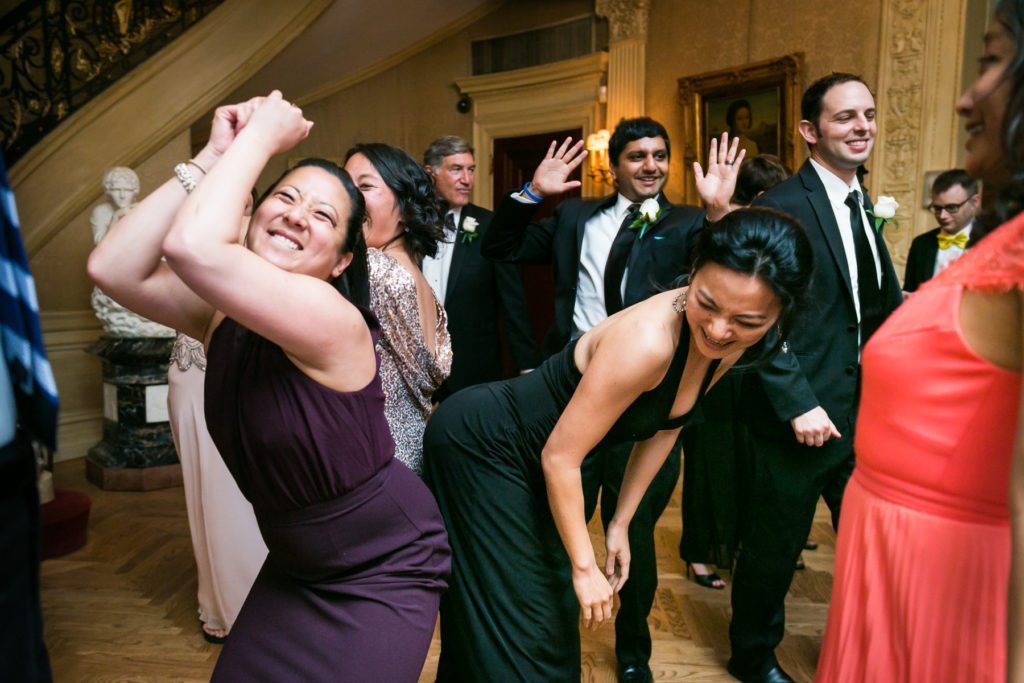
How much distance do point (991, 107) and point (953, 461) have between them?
460 mm

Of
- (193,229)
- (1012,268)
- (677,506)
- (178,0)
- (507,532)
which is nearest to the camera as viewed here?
(1012,268)

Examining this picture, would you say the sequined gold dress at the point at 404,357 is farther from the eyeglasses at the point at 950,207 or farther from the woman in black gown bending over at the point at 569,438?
the eyeglasses at the point at 950,207

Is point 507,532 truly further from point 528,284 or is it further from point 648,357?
point 528,284

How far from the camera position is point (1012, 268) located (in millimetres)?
836

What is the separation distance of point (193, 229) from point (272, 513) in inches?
20.3

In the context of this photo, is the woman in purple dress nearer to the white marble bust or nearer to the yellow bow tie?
the yellow bow tie

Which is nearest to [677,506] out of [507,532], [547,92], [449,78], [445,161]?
[445,161]

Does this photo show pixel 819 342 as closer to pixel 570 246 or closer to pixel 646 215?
pixel 646 215

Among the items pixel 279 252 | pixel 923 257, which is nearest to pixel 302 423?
pixel 279 252

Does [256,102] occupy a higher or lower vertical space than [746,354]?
higher

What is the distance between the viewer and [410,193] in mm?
2049

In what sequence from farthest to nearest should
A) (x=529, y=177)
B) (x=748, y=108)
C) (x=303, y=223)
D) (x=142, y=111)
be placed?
(x=529, y=177) → (x=748, y=108) → (x=142, y=111) → (x=303, y=223)

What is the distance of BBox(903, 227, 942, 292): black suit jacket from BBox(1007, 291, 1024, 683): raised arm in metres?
3.76

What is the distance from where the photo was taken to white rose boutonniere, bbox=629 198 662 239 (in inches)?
98.6
